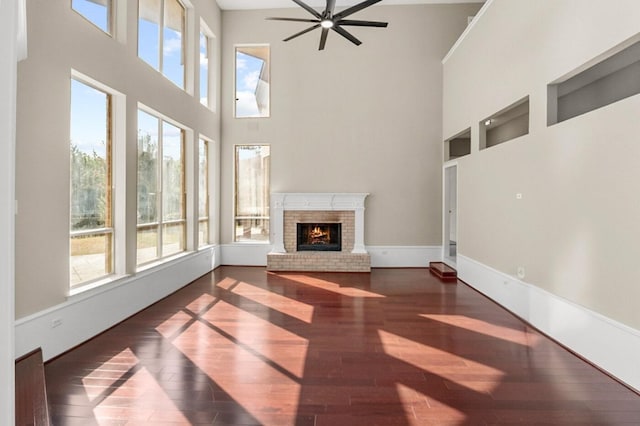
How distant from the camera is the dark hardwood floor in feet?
8.09

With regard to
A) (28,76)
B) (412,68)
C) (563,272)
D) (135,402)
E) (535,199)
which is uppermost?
(412,68)

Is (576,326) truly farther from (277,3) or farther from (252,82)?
(277,3)

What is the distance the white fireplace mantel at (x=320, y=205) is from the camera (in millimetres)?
7734

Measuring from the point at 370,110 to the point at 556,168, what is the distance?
4.58 metres

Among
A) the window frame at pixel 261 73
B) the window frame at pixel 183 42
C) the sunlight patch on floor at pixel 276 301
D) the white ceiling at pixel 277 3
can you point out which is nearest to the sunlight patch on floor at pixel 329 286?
the sunlight patch on floor at pixel 276 301

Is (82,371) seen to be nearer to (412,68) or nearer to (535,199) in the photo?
(535,199)

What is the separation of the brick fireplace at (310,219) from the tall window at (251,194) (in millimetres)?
345

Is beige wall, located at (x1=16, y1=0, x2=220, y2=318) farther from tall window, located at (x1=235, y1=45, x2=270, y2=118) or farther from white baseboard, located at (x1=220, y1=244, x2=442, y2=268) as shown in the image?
white baseboard, located at (x1=220, y1=244, x2=442, y2=268)

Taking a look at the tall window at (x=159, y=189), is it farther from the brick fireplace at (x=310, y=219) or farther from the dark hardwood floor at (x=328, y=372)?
the brick fireplace at (x=310, y=219)

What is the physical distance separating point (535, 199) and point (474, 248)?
1987 millimetres

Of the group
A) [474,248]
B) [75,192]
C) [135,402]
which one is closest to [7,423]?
[135,402]

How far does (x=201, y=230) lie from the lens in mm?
7359

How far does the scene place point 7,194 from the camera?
0.52 metres

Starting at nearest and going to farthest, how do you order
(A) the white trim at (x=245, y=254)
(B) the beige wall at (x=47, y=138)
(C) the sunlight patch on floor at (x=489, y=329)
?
(B) the beige wall at (x=47, y=138) < (C) the sunlight patch on floor at (x=489, y=329) < (A) the white trim at (x=245, y=254)
